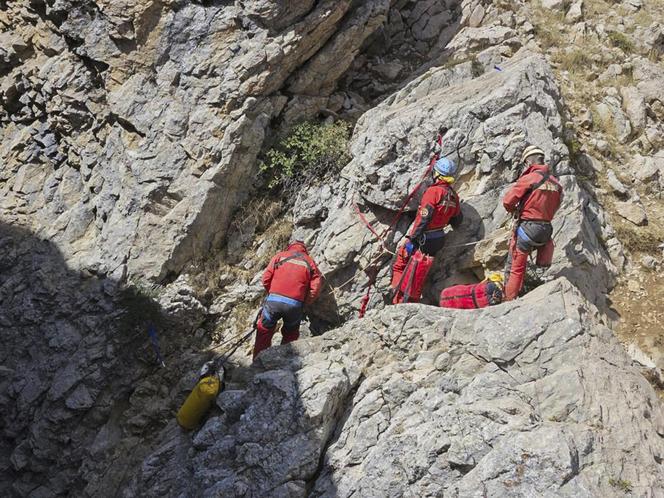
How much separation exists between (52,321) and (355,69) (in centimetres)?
757

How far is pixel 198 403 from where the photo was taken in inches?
302

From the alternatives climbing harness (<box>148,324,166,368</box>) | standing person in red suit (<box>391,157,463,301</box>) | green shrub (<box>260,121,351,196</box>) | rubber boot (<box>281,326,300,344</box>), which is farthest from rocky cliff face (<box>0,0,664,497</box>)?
rubber boot (<box>281,326,300,344</box>)

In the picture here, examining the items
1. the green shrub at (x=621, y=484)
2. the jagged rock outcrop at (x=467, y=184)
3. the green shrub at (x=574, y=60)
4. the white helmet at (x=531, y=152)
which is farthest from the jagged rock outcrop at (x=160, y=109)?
the green shrub at (x=621, y=484)

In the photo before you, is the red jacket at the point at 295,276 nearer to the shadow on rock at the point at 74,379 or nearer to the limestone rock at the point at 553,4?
the shadow on rock at the point at 74,379

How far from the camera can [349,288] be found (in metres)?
9.67

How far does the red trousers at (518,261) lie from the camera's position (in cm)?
849

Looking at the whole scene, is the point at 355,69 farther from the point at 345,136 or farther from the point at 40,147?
the point at 40,147

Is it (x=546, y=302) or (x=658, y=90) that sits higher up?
(x=546, y=302)

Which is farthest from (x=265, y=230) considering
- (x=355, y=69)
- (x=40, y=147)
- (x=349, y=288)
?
(x=40, y=147)

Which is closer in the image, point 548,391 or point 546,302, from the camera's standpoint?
point 548,391

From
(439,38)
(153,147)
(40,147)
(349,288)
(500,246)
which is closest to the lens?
(500,246)

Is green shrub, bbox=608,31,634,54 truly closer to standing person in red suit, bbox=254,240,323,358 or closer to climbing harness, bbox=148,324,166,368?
standing person in red suit, bbox=254,240,323,358

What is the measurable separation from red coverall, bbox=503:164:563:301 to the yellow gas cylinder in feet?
14.3

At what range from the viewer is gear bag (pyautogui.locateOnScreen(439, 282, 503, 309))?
823 cm
